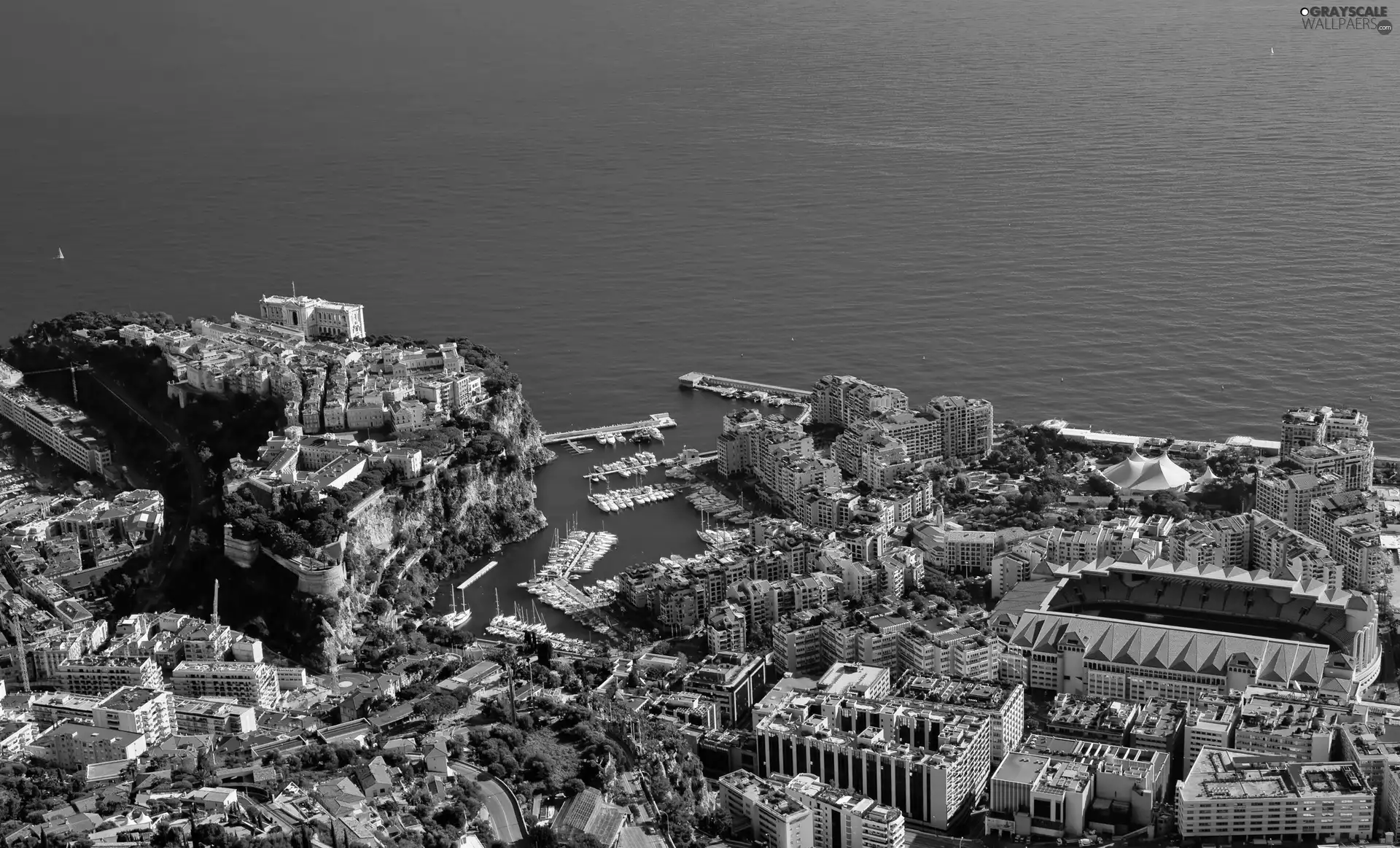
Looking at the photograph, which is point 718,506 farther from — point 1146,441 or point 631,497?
point 1146,441

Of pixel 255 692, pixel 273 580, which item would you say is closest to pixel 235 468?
pixel 273 580

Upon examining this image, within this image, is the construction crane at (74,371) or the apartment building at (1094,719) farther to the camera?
the construction crane at (74,371)

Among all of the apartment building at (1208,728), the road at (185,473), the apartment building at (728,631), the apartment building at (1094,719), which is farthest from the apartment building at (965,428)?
the road at (185,473)

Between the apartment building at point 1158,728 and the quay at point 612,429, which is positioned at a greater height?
the quay at point 612,429

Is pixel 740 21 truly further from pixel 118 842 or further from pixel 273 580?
pixel 118 842

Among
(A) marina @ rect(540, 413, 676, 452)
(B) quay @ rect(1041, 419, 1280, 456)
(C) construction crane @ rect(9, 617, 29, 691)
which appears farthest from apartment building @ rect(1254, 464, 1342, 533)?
(C) construction crane @ rect(9, 617, 29, 691)

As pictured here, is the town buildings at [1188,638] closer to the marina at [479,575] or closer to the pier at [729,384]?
the marina at [479,575]

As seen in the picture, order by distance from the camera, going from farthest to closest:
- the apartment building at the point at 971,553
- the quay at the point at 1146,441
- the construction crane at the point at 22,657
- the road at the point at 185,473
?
the quay at the point at 1146,441 < the apartment building at the point at 971,553 < the road at the point at 185,473 < the construction crane at the point at 22,657
